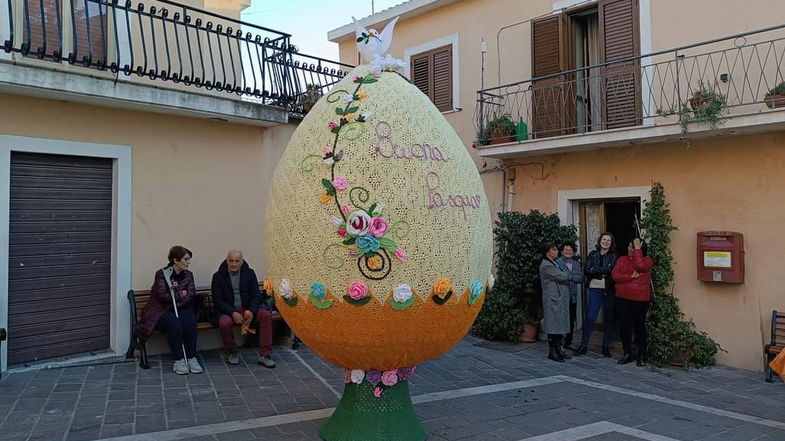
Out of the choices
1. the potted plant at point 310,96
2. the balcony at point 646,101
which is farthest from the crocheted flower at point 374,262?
the potted plant at point 310,96

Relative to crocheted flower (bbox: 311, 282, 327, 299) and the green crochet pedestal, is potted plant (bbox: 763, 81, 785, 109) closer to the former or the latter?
the green crochet pedestal

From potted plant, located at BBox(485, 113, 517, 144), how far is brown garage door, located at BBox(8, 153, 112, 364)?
19.4 feet

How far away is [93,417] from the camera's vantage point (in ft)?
17.5

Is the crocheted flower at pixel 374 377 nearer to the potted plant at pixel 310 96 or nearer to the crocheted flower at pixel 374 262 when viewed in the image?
the crocheted flower at pixel 374 262

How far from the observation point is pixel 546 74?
32.6 ft

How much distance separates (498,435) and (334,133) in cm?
286

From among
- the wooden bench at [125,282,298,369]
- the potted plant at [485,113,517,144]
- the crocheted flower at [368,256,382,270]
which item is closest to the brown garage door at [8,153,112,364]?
the wooden bench at [125,282,298,369]

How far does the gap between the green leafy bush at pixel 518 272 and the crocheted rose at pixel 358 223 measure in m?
5.68

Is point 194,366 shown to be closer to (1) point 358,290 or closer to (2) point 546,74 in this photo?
(1) point 358,290

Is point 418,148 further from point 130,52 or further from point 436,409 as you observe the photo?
point 130,52

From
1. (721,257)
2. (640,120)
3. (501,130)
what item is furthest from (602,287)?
(501,130)

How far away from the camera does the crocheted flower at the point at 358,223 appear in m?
3.91

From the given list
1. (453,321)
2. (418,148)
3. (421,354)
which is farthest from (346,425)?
(418,148)

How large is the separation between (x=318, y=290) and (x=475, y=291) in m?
1.14
